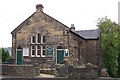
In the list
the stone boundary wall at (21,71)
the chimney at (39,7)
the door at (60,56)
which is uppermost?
the chimney at (39,7)

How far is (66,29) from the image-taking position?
32281mm

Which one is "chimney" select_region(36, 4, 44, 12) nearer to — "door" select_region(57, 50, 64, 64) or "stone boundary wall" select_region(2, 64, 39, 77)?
"door" select_region(57, 50, 64, 64)

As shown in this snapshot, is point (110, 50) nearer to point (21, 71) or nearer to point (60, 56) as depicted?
point (60, 56)

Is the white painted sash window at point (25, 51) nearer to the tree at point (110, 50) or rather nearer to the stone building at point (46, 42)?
the stone building at point (46, 42)

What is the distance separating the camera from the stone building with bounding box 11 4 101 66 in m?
32.5

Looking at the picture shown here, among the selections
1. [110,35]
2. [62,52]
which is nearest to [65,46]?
[62,52]

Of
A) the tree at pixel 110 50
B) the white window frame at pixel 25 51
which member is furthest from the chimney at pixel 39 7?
the tree at pixel 110 50

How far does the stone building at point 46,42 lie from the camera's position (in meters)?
32.5

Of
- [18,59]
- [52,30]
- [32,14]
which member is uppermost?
[32,14]

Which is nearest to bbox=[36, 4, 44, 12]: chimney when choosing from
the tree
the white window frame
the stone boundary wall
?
Answer: the white window frame

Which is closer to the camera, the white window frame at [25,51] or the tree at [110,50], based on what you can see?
the white window frame at [25,51]

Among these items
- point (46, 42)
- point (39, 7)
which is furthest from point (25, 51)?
point (39, 7)

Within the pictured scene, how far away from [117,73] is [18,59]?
949 inches

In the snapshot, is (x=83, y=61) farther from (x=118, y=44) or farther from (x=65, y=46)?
(x=118, y=44)
